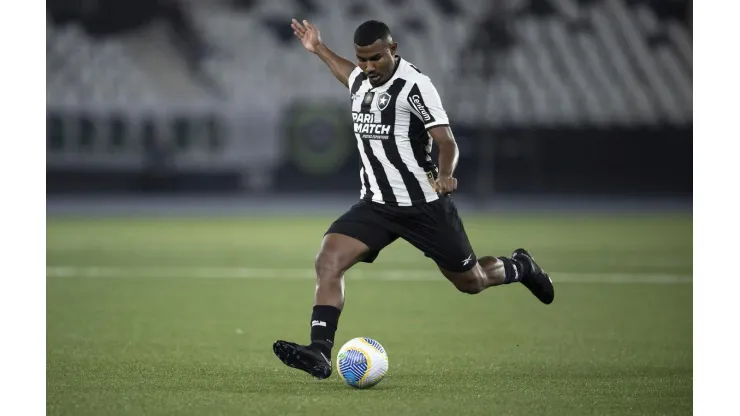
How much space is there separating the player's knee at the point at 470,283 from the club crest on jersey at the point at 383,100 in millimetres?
1341

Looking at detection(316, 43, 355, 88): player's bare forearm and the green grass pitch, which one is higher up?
detection(316, 43, 355, 88): player's bare forearm

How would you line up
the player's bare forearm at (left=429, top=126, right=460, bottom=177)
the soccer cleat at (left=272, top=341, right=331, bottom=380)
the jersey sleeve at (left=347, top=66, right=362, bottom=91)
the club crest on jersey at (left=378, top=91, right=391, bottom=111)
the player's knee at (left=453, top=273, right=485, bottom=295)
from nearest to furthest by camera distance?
the soccer cleat at (left=272, top=341, right=331, bottom=380) < the player's bare forearm at (left=429, top=126, right=460, bottom=177) < the club crest on jersey at (left=378, top=91, right=391, bottom=111) < the jersey sleeve at (left=347, top=66, right=362, bottom=91) < the player's knee at (left=453, top=273, right=485, bottom=295)

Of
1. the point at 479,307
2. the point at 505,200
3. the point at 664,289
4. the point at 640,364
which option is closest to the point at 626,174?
the point at 505,200

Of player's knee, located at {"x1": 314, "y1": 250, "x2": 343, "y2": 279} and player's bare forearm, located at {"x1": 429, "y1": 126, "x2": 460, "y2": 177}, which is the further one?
player's knee, located at {"x1": 314, "y1": 250, "x2": 343, "y2": 279}

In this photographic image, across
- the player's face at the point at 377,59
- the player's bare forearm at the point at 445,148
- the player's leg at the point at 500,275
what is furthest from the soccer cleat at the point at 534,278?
the player's face at the point at 377,59

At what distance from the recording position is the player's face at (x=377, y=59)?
6895 millimetres

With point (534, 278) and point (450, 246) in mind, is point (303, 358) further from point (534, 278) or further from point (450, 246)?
point (534, 278)

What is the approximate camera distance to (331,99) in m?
29.8

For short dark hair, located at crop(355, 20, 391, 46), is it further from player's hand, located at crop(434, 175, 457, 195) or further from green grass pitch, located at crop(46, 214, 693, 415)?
green grass pitch, located at crop(46, 214, 693, 415)

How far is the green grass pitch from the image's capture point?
6.24m

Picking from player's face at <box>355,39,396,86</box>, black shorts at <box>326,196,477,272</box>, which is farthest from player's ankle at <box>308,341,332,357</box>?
player's face at <box>355,39,396,86</box>

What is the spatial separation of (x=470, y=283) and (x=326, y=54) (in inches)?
74.5

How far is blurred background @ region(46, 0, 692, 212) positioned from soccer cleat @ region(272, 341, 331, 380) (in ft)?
64.1
